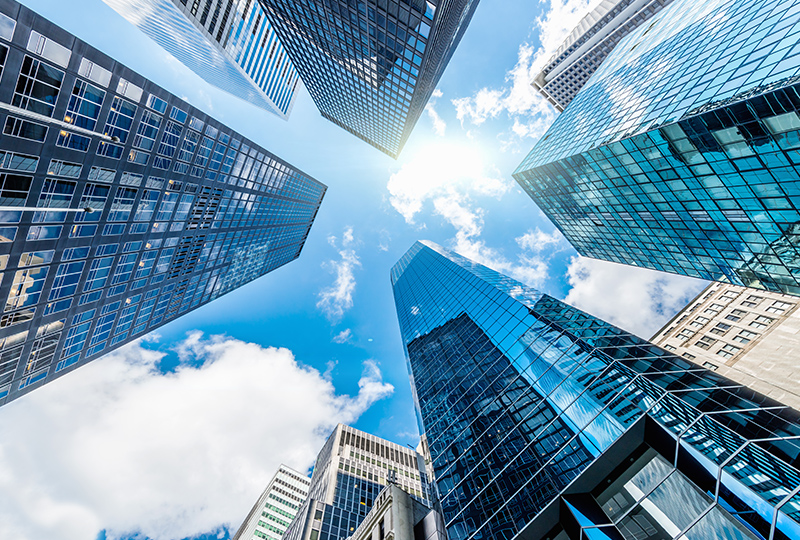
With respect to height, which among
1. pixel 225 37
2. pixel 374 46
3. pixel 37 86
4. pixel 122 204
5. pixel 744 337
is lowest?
pixel 122 204

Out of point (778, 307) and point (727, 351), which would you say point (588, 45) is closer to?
point (778, 307)

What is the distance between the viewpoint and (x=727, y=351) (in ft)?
175

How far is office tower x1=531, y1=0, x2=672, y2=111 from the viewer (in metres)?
113

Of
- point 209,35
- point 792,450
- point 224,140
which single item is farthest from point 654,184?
point 209,35

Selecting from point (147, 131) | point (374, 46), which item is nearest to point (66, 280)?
point (147, 131)

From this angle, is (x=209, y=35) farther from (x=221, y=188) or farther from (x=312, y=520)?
(x=312, y=520)

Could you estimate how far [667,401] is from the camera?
1691 centimetres

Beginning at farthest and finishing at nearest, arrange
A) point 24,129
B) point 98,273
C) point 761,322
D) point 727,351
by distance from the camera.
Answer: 1. point 727,351
2. point 761,322
3. point 98,273
4. point 24,129

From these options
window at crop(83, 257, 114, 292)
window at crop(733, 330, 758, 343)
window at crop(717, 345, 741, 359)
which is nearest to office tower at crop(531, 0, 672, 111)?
window at crop(733, 330, 758, 343)

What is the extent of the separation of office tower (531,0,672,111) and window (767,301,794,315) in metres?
109

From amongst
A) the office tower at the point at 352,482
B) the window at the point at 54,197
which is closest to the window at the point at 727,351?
the office tower at the point at 352,482

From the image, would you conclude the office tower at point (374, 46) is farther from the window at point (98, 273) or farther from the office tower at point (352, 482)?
the office tower at point (352, 482)

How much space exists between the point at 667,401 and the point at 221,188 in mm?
63948

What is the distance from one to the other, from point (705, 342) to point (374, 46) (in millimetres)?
78659
